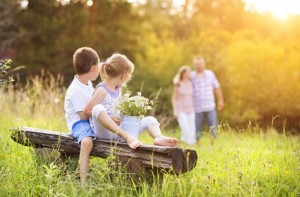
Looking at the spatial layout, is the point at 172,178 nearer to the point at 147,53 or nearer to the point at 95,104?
the point at 95,104

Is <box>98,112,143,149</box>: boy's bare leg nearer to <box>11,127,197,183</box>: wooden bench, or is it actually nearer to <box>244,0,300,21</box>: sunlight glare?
<box>11,127,197,183</box>: wooden bench

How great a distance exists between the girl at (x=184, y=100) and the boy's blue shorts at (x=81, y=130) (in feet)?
18.1

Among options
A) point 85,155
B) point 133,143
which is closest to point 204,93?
point 85,155

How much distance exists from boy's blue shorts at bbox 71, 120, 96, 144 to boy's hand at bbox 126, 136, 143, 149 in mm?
589

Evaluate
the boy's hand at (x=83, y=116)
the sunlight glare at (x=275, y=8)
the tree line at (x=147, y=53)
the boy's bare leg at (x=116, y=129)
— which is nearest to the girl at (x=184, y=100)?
the tree line at (x=147, y=53)

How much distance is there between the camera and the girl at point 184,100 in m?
10.5

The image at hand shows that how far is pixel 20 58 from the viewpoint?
17.2 metres

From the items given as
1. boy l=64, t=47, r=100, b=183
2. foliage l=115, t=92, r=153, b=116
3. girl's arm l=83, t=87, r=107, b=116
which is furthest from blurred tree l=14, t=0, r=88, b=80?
foliage l=115, t=92, r=153, b=116

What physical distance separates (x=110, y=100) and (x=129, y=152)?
0.77m

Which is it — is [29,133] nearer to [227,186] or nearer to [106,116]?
[106,116]

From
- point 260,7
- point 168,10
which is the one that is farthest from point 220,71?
point 168,10

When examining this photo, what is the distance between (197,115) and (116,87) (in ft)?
17.3

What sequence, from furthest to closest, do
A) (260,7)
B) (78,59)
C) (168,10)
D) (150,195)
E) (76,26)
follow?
1. (168,10)
2. (260,7)
3. (76,26)
4. (78,59)
5. (150,195)

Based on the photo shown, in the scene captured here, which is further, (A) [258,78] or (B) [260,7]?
(B) [260,7]
